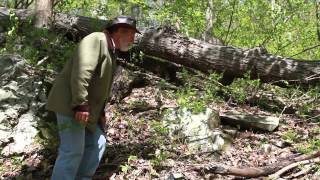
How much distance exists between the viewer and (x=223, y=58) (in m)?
7.12

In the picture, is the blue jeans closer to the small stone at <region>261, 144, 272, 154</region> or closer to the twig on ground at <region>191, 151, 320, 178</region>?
the twig on ground at <region>191, 151, 320, 178</region>

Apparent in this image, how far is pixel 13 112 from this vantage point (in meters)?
5.77

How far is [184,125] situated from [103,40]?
6.64 ft

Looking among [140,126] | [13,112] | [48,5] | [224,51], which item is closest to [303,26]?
Result: [224,51]

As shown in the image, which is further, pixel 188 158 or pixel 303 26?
pixel 303 26

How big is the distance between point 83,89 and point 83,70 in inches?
6.9

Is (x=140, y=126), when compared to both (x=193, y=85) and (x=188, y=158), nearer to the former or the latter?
(x=188, y=158)

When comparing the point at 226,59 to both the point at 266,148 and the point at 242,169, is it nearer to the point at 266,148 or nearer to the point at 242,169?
the point at 266,148

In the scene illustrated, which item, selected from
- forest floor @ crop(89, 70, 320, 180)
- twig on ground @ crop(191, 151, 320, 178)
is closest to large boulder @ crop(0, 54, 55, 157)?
forest floor @ crop(89, 70, 320, 180)

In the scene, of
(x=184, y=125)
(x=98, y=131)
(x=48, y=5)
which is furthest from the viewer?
(x=48, y=5)

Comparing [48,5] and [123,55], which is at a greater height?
[48,5]

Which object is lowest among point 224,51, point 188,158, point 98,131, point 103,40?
point 188,158

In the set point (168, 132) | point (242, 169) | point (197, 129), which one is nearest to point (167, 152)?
point (168, 132)

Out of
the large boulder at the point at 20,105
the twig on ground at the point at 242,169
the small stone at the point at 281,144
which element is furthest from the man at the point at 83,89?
the small stone at the point at 281,144
